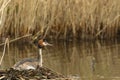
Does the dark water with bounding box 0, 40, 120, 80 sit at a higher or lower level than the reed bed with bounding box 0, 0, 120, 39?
lower

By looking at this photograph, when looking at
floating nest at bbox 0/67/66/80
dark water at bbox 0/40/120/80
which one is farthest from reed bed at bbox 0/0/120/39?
floating nest at bbox 0/67/66/80

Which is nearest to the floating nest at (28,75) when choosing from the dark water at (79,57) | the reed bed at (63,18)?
the dark water at (79,57)

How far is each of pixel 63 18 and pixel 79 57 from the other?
8.44 ft

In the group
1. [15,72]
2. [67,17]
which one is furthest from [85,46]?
[15,72]

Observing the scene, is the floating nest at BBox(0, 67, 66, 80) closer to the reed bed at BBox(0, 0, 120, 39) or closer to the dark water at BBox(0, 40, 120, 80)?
the dark water at BBox(0, 40, 120, 80)

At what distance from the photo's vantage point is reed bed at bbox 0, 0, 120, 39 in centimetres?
1381

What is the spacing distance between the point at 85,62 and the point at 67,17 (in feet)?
10.7

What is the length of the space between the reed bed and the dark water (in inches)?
12.0

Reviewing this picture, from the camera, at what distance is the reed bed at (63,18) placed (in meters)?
13.8

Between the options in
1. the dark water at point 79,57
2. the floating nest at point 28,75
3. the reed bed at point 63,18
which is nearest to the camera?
the floating nest at point 28,75

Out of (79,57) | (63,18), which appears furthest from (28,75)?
(63,18)

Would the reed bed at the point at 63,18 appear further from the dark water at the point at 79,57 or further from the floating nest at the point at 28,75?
the floating nest at the point at 28,75

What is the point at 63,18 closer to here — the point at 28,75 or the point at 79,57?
the point at 79,57

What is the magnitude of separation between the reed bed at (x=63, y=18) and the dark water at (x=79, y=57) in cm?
31
